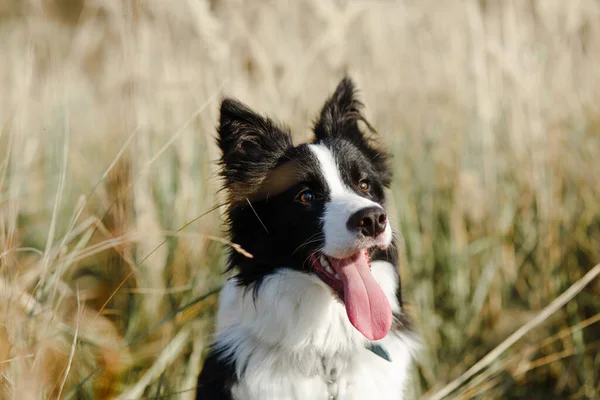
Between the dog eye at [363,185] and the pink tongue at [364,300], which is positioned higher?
the dog eye at [363,185]

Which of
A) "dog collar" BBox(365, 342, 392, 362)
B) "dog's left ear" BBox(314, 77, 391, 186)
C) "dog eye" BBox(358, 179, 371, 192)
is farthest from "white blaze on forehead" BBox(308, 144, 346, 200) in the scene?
"dog collar" BBox(365, 342, 392, 362)

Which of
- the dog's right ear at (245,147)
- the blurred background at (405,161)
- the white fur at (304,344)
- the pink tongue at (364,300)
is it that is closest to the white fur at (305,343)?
the white fur at (304,344)

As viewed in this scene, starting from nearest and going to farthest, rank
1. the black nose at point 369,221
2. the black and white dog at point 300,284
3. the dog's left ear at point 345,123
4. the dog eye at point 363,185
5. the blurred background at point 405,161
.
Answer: the black nose at point 369,221 → the black and white dog at point 300,284 → the dog eye at point 363,185 → the dog's left ear at point 345,123 → the blurred background at point 405,161

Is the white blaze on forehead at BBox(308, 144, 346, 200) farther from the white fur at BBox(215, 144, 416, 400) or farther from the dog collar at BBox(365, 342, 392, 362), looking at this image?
the dog collar at BBox(365, 342, 392, 362)

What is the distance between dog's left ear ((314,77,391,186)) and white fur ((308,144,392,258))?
479 millimetres

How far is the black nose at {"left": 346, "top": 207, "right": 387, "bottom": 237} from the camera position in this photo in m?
2.57

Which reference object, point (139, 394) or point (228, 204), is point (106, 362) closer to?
point (139, 394)

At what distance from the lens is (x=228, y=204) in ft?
10.1

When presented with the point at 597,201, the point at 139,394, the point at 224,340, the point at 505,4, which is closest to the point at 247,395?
the point at 224,340

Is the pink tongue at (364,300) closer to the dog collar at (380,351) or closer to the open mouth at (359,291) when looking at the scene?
the open mouth at (359,291)

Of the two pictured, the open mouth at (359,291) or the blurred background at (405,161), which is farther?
the blurred background at (405,161)

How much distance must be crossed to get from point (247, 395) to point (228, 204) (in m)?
0.84

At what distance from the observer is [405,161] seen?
4.89 meters

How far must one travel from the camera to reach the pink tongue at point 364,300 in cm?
263
